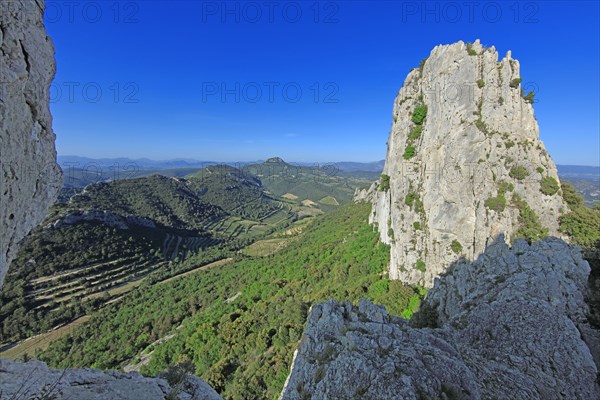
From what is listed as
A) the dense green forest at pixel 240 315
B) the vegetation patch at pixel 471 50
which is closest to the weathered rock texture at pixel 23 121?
the dense green forest at pixel 240 315

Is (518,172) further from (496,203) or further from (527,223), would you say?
(527,223)

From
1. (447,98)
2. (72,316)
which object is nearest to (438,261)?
(447,98)

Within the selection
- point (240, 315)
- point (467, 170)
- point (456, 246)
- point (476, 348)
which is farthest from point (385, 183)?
point (476, 348)

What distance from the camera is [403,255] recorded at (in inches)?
1304

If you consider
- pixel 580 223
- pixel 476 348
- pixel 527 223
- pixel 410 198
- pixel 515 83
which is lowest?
pixel 476 348

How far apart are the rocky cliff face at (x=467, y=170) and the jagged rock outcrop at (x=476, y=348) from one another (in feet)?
33.0

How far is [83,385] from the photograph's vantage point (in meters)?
8.41

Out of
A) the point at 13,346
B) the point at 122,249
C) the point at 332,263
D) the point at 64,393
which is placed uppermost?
the point at 64,393

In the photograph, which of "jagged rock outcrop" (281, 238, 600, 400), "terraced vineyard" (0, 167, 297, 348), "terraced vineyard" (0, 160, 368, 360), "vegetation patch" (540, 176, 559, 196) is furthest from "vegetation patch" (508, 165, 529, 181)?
"terraced vineyard" (0, 160, 368, 360)

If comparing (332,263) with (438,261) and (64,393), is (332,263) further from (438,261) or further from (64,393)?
(64,393)

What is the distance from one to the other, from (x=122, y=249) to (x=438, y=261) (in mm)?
95092

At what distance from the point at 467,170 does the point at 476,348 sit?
69.9ft

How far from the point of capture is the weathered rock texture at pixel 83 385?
7.82 meters

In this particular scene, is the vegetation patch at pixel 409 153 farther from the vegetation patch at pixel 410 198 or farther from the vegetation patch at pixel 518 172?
the vegetation patch at pixel 518 172
